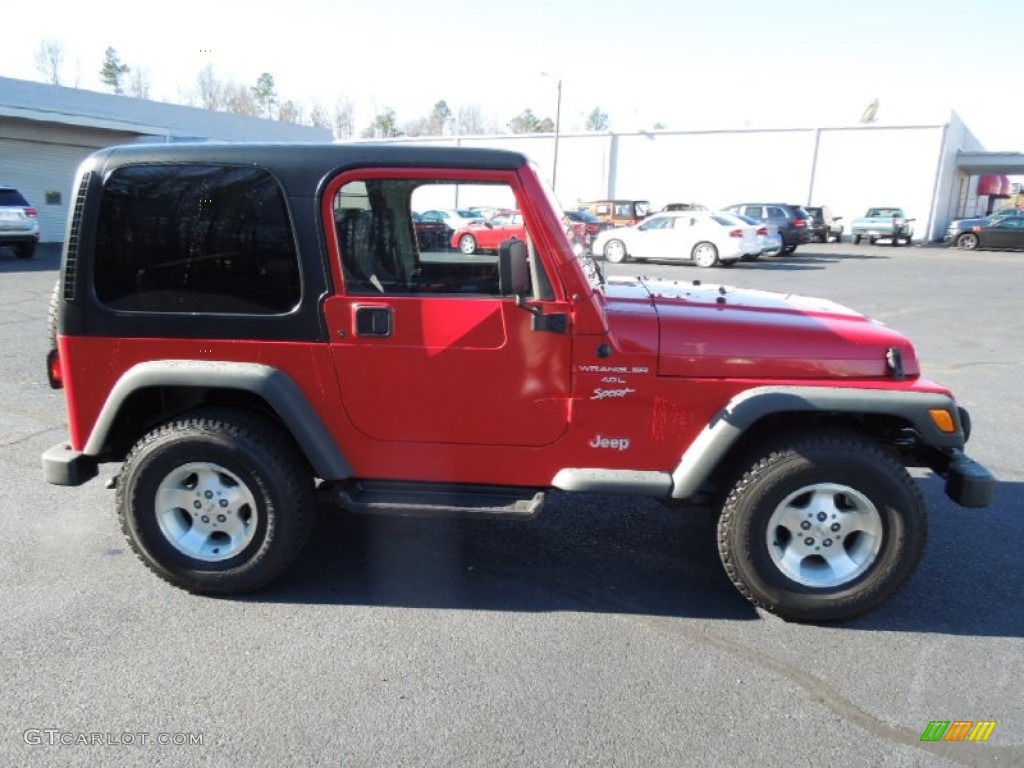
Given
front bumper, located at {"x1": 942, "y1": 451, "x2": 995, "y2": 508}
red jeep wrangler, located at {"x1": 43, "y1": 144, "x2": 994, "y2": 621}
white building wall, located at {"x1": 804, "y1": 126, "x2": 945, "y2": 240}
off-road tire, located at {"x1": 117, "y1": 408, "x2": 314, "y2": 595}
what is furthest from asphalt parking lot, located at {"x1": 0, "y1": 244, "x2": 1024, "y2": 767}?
white building wall, located at {"x1": 804, "y1": 126, "x2": 945, "y2": 240}

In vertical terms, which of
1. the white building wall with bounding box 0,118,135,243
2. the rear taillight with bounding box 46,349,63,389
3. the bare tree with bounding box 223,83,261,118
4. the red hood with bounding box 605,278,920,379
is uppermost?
the bare tree with bounding box 223,83,261,118

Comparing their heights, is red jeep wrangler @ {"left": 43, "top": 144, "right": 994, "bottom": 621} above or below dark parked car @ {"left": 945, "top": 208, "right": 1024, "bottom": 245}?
below

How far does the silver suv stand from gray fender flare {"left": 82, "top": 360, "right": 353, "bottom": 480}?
17932mm

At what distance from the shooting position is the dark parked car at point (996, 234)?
92.3 ft

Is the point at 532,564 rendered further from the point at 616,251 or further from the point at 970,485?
the point at 616,251

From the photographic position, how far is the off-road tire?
329 centimetres

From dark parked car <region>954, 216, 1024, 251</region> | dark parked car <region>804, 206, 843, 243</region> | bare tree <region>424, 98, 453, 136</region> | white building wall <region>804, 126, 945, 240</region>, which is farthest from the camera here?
bare tree <region>424, 98, 453, 136</region>

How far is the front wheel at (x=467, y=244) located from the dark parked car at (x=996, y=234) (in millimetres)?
31925

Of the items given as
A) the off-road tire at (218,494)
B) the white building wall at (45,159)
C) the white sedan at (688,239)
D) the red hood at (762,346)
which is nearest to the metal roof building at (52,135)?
the white building wall at (45,159)

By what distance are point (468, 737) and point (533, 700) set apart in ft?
1.00

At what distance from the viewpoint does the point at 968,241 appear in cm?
3003

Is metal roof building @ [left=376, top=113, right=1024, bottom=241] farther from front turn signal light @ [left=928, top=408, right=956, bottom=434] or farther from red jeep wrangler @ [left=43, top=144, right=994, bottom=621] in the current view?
front turn signal light @ [left=928, top=408, right=956, bottom=434]

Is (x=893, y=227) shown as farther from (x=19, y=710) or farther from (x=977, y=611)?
(x=19, y=710)

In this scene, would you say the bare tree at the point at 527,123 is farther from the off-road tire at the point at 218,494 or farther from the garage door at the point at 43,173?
the off-road tire at the point at 218,494
